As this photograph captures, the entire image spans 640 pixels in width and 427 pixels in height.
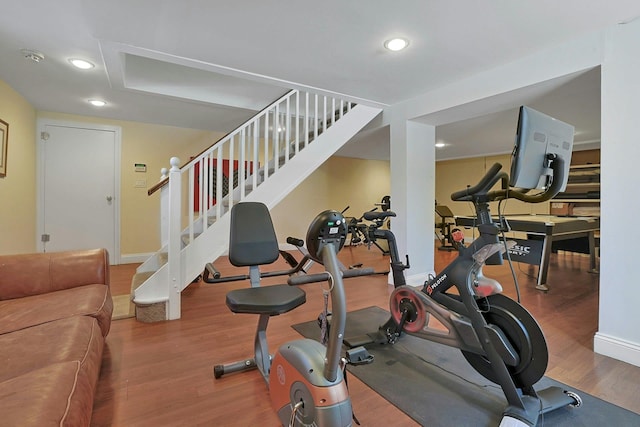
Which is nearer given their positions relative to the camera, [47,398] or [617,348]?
[47,398]

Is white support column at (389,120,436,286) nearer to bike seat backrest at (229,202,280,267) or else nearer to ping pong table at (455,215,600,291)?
ping pong table at (455,215,600,291)

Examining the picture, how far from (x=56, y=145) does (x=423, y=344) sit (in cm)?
543

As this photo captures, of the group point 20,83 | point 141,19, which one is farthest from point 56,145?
point 141,19

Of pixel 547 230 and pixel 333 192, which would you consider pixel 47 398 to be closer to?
pixel 547 230

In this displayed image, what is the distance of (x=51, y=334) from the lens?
4.64 ft

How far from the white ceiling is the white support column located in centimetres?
55

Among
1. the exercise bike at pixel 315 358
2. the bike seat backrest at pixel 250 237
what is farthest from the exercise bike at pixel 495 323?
the bike seat backrest at pixel 250 237

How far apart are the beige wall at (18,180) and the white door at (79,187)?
→ 178 mm

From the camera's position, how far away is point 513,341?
1.52m

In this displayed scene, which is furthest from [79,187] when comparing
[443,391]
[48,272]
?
[443,391]

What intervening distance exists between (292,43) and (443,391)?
2512mm

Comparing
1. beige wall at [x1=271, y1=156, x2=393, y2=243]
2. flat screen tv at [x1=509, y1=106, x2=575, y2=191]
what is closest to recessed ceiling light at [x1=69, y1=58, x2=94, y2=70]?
flat screen tv at [x1=509, y1=106, x2=575, y2=191]

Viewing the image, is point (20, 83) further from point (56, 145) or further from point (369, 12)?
point (369, 12)

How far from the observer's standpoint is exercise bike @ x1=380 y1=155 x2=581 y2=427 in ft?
4.71
